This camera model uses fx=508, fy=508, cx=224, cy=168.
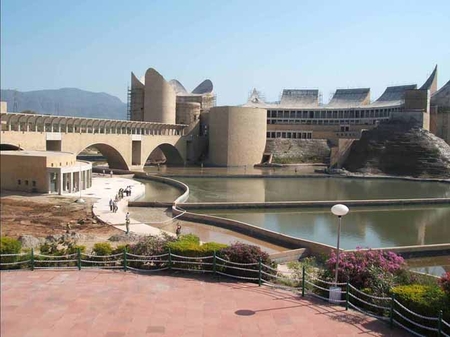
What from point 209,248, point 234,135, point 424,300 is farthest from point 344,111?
point 424,300

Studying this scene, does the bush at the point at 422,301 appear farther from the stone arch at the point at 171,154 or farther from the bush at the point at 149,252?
the stone arch at the point at 171,154

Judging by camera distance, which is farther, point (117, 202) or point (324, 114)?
point (324, 114)

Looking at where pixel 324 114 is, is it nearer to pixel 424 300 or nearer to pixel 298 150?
pixel 298 150

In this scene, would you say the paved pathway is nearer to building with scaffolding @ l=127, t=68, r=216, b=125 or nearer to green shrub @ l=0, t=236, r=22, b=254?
green shrub @ l=0, t=236, r=22, b=254

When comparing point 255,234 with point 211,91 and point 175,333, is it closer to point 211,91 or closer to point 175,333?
point 175,333

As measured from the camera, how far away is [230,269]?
11250mm

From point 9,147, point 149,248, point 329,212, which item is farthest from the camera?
point 9,147

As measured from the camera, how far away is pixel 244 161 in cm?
5700

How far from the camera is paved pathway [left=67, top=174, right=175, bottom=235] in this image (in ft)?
69.7

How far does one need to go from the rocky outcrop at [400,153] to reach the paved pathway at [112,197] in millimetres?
25296

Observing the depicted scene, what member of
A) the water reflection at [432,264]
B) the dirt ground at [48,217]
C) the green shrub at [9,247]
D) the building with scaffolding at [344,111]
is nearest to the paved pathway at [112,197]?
the dirt ground at [48,217]

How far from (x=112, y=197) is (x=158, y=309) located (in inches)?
818

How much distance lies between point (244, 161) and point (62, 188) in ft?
101

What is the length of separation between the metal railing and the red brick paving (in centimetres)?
31
